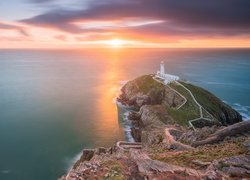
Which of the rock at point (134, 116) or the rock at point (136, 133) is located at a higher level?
the rock at point (134, 116)

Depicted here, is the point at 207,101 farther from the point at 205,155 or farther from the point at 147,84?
the point at 205,155

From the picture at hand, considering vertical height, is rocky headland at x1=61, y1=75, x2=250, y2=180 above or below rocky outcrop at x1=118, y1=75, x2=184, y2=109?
above

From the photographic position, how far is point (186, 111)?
3054 inches

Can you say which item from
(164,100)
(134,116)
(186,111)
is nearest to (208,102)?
(164,100)

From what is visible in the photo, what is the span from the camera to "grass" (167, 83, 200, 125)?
70394mm

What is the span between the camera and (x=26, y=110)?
Answer: 92438mm

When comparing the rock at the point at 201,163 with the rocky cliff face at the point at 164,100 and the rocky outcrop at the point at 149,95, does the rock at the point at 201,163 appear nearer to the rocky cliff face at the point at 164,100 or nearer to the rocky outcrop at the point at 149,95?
the rocky cliff face at the point at 164,100

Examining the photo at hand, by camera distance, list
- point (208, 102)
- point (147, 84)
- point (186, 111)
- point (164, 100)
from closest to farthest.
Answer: point (186, 111), point (208, 102), point (164, 100), point (147, 84)

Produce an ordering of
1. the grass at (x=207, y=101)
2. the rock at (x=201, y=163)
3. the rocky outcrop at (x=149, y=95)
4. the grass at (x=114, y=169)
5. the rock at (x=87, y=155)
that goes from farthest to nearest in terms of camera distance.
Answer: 1. the rocky outcrop at (x=149, y=95)
2. the grass at (x=207, y=101)
3. the rock at (x=87, y=155)
4. the rock at (x=201, y=163)
5. the grass at (x=114, y=169)

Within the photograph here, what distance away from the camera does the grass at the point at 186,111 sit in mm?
70394

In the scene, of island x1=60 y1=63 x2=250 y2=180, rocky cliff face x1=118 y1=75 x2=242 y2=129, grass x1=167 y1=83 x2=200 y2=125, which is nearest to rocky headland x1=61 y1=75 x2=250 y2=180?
island x1=60 y1=63 x2=250 y2=180

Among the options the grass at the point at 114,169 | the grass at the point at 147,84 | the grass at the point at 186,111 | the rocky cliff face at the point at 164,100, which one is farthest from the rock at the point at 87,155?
the grass at the point at 147,84

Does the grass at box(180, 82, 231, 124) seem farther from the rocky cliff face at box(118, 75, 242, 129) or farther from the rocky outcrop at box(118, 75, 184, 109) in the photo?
the rocky outcrop at box(118, 75, 184, 109)

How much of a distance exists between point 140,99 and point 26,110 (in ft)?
111
